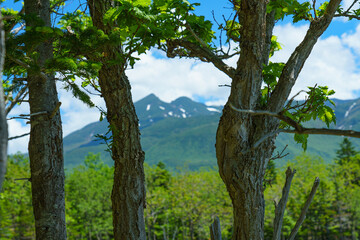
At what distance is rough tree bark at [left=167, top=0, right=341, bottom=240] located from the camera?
10.4ft

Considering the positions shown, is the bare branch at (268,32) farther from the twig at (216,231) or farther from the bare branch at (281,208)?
the twig at (216,231)

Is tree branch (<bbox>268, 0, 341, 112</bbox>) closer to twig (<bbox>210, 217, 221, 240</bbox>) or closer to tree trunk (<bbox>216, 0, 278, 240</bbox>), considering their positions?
tree trunk (<bbox>216, 0, 278, 240</bbox>)

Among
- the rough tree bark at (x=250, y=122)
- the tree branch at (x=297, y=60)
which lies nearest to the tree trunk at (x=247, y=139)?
the rough tree bark at (x=250, y=122)

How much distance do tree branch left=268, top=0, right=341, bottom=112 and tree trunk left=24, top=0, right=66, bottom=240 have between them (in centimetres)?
250

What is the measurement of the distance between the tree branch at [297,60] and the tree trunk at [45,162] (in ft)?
8.21

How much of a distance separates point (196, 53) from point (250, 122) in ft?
3.91

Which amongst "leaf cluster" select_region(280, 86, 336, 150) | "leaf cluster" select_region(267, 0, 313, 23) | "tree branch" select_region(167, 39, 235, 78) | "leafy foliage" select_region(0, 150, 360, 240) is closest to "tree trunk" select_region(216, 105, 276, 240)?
"leaf cluster" select_region(280, 86, 336, 150)

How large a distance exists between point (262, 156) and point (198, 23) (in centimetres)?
161

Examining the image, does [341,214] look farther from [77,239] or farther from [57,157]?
[57,157]

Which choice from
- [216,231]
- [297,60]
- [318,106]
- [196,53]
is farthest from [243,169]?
[196,53]

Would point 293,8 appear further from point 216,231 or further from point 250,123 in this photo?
point 216,231

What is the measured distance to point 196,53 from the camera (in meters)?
4.04

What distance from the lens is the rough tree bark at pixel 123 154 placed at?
14.5ft

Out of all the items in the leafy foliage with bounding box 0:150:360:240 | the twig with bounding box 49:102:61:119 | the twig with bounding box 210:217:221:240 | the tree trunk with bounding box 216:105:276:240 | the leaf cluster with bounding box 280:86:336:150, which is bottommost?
the leafy foliage with bounding box 0:150:360:240
